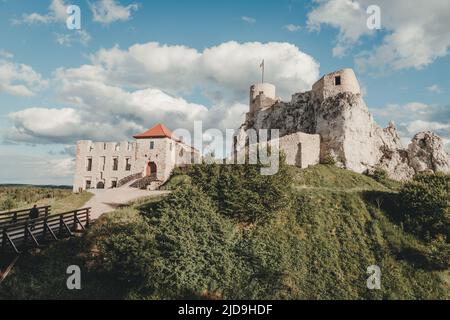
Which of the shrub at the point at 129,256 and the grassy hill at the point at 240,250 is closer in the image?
the shrub at the point at 129,256

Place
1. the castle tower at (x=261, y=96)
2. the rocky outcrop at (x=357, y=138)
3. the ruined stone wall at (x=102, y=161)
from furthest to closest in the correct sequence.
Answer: the castle tower at (x=261, y=96), the ruined stone wall at (x=102, y=161), the rocky outcrop at (x=357, y=138)

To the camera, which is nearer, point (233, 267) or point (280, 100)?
point (233, 267)

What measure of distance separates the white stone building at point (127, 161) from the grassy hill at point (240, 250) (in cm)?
1269

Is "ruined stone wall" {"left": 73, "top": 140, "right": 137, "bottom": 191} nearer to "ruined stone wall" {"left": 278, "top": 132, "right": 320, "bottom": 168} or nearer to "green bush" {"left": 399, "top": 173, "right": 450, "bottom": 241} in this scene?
"ruined stone wall" {"left": 278, "top": 132, "right": 320, "bottom": 168}

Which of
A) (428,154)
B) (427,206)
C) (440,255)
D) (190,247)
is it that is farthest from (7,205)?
(428,154)

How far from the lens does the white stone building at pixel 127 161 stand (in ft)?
121

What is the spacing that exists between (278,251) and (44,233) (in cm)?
1286

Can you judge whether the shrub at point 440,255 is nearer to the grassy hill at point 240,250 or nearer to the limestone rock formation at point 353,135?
the grassy hill at point 240,250

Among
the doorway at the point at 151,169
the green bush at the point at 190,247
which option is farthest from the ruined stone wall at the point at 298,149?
the green bush at the point at 190,247

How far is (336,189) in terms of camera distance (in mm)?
27969
